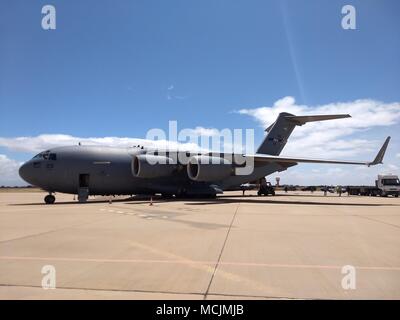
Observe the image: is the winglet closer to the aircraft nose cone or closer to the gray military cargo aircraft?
the gray military cargo aircraft

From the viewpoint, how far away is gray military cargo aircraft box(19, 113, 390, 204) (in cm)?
2466

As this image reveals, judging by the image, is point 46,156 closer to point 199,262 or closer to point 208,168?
point 208,168

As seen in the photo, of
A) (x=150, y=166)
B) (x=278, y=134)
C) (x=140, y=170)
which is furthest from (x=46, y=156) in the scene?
(x=278, y=134)

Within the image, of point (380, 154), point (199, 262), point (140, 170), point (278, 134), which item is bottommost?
point (199, 262)

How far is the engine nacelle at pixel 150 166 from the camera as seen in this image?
26831 millimetres

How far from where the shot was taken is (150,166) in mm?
27141

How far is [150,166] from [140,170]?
32.6 inches

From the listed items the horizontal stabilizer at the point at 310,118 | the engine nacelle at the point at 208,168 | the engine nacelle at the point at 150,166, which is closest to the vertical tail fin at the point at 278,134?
the horizontal stabilizer at the point at 310,118

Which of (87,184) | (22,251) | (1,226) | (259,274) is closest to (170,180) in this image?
(87,184)

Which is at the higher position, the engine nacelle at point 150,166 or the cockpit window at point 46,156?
the cockpit window at point 46,156

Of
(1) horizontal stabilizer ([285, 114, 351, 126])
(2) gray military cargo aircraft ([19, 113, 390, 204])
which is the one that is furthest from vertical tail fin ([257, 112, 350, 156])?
(2) gray military cargo aircraft ([19, 113, 390, 204])

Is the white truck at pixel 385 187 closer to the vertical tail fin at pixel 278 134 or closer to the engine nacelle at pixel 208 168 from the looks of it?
the vertical tail fin at pixel 278 134

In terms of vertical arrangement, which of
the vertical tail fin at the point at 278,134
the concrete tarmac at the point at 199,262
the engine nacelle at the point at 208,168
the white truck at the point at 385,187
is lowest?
the white truck at the point at 385,187
